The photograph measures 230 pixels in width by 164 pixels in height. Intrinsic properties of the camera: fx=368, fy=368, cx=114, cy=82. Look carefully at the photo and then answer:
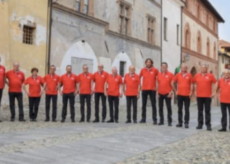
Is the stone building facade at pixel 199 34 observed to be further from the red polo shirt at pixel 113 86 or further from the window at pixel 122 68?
the red polo shirt at pixel 113 86

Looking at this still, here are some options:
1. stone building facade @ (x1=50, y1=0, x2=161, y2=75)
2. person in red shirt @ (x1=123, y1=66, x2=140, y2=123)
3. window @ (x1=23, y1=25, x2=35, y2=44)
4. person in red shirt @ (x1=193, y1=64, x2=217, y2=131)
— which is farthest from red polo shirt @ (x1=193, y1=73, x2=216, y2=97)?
window @ (x1=23, y1=25, x2=35, y2=44)

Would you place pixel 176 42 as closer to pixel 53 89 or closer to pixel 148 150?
pixel 53 89

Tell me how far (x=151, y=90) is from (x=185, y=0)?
26344 mm

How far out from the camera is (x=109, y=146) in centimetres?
702

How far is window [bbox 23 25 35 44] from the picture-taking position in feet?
52.0

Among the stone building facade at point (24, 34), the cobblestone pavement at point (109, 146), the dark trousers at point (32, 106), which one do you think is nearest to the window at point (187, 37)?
the stone building facade at point (24, 34)

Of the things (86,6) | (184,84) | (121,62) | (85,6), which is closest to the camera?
(184,84)

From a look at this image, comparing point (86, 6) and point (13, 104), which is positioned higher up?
point (86, 6)

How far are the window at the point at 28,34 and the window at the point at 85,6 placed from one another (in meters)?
3.47

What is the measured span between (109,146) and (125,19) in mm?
17765

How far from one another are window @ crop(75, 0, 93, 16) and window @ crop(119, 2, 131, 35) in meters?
3.85

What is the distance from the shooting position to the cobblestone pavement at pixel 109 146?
583cm

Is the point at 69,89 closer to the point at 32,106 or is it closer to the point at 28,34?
the point at 32,106

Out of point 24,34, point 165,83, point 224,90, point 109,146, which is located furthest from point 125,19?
point 109,146
